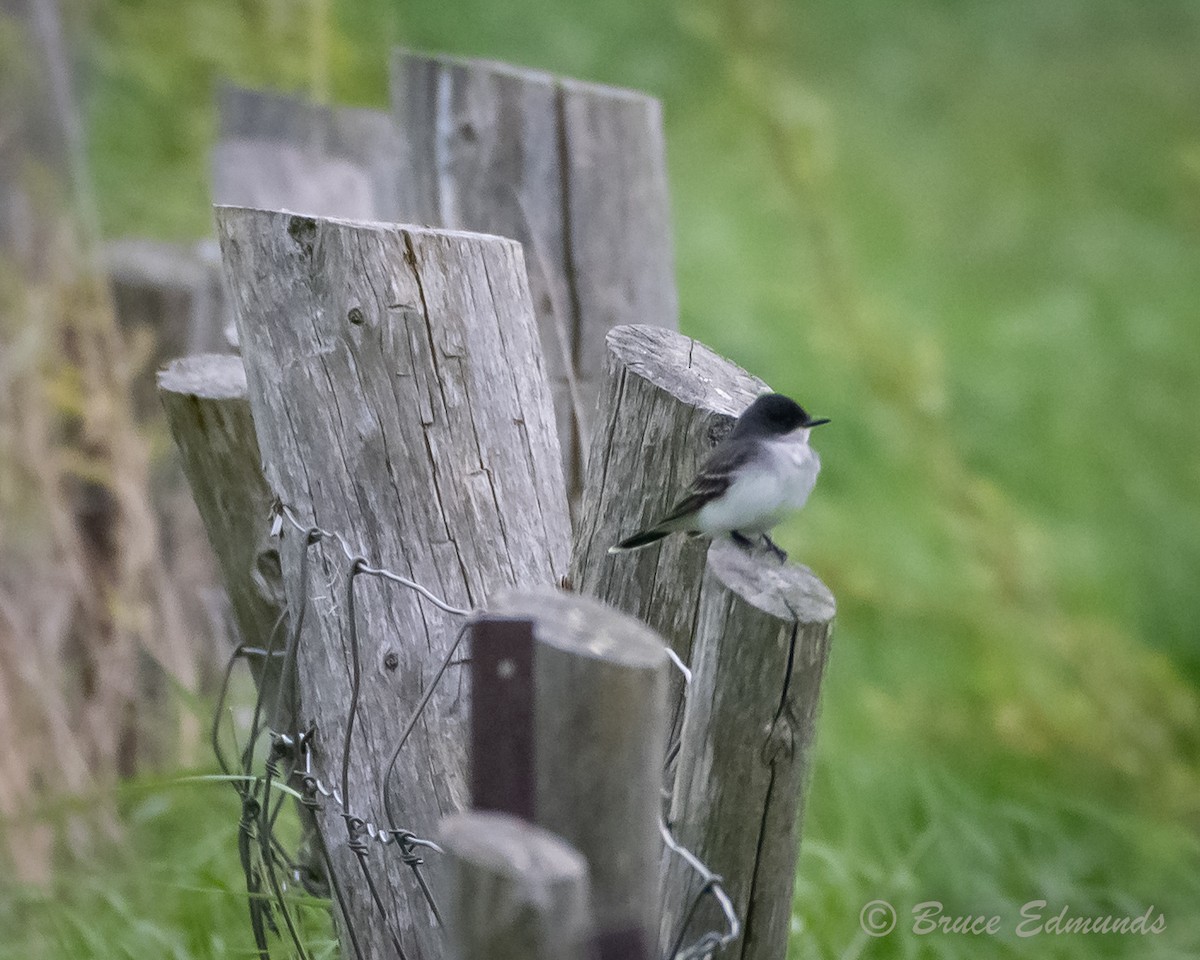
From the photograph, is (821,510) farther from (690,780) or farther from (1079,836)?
(690,780)

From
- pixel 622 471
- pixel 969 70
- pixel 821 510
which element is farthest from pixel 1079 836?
pixel 969 70

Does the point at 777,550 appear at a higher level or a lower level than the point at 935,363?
lower

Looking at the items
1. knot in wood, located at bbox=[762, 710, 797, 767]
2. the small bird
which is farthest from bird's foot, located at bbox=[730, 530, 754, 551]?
knot in wood, located at bbox=[762, 710, 797, 767]

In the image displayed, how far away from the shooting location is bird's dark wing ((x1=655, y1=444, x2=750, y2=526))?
1923 millimetres

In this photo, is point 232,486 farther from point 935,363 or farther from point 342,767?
point 935,363

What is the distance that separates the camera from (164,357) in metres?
5.68

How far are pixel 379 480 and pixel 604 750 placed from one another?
872 millimetres

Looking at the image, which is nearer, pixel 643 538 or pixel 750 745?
pixel 750 745

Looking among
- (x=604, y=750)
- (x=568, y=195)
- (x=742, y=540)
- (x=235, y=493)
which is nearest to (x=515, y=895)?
(x=604, y=750)

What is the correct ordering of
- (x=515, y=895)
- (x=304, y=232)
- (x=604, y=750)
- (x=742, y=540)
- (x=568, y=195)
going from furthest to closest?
1. (x=568, y=195)
2. (x=304, y=232)
3. (x=742, y=540)
4. (x=604, y=750)
5. (x=515, y=895)

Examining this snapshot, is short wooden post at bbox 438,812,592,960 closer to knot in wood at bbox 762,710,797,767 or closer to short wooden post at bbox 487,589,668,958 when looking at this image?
short wooden post at bbox 487,589,668,958

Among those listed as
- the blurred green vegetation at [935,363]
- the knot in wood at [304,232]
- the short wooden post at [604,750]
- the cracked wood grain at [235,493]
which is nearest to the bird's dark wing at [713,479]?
the short wooden post at [604,750]

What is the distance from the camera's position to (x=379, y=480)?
79.3 inches

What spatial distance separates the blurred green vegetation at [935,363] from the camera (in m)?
4.22
